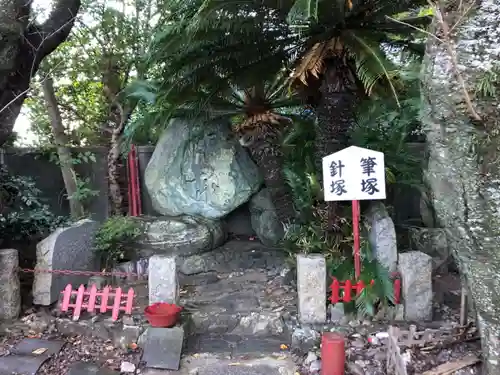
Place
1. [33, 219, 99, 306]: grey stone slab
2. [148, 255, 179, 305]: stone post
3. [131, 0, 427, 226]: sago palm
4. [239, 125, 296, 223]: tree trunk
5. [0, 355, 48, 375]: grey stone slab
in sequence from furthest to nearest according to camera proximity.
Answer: [239, 125, 296, 223]: tree trunk < [131, 0, 427, 226]: sago palm < [33, 219, 99, 306]: grey stone slab < [148, 255, 179, 305]: stone post < [0, 355, 48, 375]: grey stone slab

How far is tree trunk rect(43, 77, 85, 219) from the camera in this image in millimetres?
6719

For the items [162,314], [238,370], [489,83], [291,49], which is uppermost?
[291,49]

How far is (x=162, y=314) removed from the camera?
13.7 feet

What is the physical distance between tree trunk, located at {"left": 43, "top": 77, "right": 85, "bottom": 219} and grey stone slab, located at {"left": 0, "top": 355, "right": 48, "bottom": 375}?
3.13m

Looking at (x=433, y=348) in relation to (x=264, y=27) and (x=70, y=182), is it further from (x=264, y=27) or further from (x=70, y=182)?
(x=70, y=182)

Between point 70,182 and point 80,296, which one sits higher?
point 70,182

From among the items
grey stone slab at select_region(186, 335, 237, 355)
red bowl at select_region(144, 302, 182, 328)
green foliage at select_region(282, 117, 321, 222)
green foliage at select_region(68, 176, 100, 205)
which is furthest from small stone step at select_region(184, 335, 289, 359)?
green foliage at select_region(68, 176, 100, 205)

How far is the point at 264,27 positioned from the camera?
555cm

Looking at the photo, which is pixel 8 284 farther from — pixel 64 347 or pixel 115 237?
pixel 115 237

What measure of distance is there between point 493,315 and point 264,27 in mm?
4208

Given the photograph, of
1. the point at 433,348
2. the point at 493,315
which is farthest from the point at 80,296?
the point at 493,315

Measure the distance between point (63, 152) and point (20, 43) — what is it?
91.0 inches

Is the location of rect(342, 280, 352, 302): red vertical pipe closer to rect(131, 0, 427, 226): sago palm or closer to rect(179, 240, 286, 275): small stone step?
rect(131, 0, 427, 226): sago palm

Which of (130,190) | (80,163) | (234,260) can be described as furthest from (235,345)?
(80,163)
